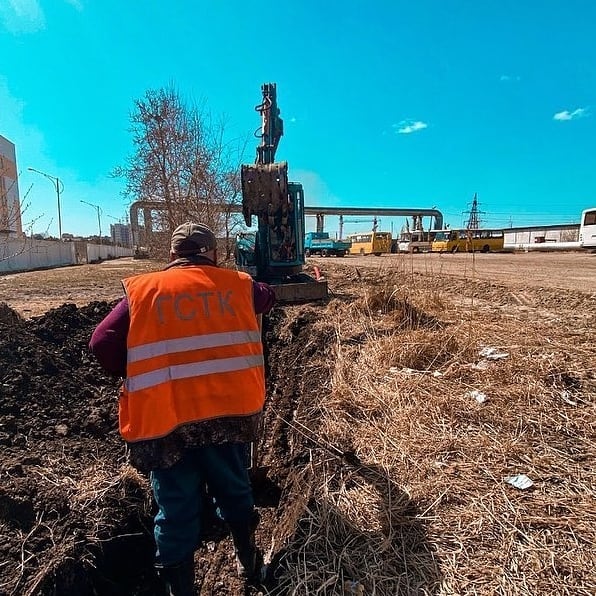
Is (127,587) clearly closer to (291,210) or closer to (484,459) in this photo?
(484,459)

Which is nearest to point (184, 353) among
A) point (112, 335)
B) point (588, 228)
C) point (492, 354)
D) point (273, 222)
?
point (112, 335)

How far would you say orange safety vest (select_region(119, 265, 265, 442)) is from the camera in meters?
1.99

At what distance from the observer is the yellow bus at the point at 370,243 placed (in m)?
42.2

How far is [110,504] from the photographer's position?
274 centimetres

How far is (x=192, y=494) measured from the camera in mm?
2143

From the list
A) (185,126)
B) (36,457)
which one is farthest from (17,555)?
(185,126)

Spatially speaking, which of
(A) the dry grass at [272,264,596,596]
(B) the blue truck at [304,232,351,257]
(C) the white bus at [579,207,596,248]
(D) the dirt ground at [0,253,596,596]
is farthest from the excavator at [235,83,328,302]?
(B) the blue truck at [304,232,351,257]

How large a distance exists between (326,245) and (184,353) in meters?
43.8

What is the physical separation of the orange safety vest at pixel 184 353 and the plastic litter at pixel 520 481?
157 centimetres

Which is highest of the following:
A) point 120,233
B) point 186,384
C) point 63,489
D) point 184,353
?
point 120,233

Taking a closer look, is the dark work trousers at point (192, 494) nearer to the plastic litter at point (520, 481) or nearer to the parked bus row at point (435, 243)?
the plastic litter at point (520, 481)

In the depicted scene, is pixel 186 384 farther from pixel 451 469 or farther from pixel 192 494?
pixel 451 469

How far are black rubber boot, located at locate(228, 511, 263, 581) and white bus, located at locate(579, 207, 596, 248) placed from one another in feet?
118

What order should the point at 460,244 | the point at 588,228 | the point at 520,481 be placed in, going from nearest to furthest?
the point at 520,481
the point at 588,228
the point at 460,244
